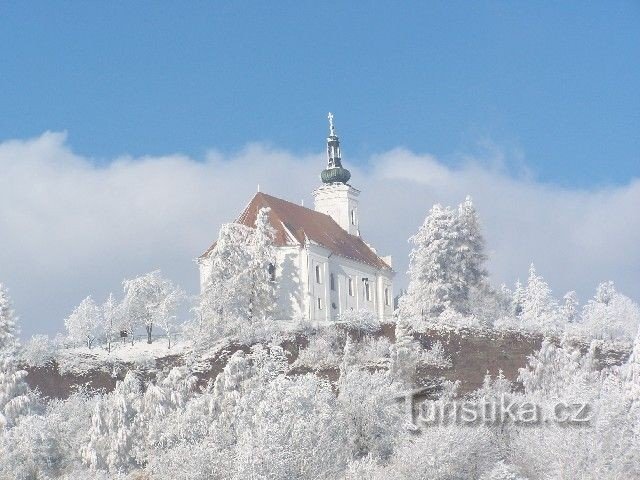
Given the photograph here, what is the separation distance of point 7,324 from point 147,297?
1436 centimetres

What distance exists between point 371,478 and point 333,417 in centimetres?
502

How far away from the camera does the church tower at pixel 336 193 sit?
288 ft

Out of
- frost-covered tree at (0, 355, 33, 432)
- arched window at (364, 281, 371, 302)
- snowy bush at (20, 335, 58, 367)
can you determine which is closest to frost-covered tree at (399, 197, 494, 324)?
arched window at (364, 281, 371, 302)

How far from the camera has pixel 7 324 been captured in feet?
200

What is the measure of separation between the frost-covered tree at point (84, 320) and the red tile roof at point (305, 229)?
12802 millimetres

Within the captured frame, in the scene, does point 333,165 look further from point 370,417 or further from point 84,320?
point 370,417

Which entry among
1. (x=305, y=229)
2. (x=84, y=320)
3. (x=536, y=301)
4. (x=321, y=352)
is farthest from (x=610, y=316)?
(x=84, y=320)

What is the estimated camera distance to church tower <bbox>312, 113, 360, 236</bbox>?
87750 mm

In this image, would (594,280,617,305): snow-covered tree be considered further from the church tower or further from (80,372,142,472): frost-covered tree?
(80,372,142,472): frost-covered tree

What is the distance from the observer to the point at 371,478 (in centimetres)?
2900

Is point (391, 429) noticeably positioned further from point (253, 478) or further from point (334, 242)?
point (334, 242)

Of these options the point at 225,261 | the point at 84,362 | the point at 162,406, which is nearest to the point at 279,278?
the point at 225,261

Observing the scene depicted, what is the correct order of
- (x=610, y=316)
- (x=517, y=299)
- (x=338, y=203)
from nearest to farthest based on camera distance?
(x=610, y=316)
(x=338, y=203)
(x=517, y=299)

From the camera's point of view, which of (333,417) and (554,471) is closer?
(554,471)
